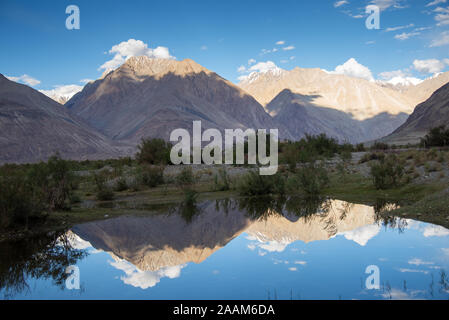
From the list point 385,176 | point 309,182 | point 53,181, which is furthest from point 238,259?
point 385,176

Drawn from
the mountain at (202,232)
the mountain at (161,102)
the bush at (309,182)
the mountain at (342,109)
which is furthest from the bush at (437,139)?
the mountain at (342,109)

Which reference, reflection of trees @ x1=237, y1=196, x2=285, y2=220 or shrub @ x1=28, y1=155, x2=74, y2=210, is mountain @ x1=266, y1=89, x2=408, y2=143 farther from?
shrub @ x1=28, y1=155, x2=74, y2=210

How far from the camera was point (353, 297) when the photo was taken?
6.90 m

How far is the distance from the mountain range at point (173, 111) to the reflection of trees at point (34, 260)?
67121 millimetres

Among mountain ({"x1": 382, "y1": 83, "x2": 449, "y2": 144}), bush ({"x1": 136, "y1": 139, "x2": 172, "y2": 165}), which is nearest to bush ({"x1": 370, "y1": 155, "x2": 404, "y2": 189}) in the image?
A: bush ({"x1": 136, "y1": 139, "x2": 172, "y2": 165})

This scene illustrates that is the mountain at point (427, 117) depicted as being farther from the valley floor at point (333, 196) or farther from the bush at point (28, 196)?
the bush at point (28, 196)

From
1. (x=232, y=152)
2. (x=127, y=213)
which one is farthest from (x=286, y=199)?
(x=232, y=152)

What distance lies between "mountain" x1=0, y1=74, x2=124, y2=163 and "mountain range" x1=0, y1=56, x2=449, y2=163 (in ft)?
0.62

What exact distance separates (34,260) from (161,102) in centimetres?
11840

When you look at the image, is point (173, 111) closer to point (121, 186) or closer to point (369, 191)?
point (121, 186)

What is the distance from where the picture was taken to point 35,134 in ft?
291

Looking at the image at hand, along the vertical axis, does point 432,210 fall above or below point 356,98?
below

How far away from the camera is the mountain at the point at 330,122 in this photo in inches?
6024

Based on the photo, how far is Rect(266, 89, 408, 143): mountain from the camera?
153 m
